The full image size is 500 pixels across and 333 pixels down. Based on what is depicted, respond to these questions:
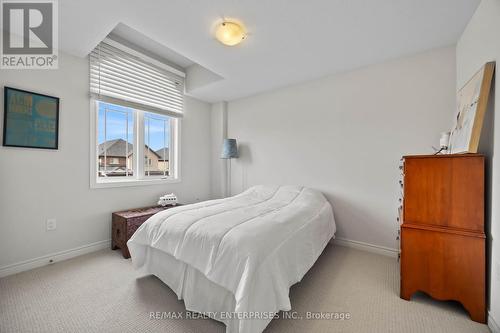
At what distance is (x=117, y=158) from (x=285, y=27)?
2694mm

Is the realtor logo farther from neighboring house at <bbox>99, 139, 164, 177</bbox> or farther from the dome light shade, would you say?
the dome light shade

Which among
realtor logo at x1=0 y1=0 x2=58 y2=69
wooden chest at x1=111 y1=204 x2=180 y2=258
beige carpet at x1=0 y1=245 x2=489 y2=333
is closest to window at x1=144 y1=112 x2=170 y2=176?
wooden chest at x1=111 y1=204 x2=180 y2=258

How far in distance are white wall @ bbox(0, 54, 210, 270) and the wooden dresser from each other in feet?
10.7

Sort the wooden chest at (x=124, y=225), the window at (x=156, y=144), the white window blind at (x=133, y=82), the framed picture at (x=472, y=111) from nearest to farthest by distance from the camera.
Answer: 1. the framed picture at (x=472, y=111)
2. the wooden chest at (x=124, y=225)
3. the white window blind at (x=133, y=82)
4. the window at (x=156, y=144)

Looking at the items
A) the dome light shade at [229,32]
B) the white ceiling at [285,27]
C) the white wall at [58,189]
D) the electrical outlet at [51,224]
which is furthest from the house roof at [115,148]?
the dome light shade at [229,32]

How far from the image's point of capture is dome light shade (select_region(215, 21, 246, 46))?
6.28ft

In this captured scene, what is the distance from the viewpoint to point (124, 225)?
2.50 meters

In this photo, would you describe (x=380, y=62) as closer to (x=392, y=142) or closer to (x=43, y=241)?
(x=392, y=142)

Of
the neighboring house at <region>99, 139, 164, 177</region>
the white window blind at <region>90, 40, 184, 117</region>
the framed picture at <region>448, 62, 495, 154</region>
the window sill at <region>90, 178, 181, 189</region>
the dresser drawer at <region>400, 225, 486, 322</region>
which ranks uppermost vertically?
the white window blind at <region>90, 40, 184, 117</region>

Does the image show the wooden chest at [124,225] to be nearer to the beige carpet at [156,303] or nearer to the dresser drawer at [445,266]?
the beige carpet at [156,303]

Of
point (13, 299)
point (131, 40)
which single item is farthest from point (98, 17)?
point (13, 299)

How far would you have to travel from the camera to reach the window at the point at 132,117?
266 centimetres

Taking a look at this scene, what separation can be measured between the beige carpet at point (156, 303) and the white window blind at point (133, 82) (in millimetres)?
2068

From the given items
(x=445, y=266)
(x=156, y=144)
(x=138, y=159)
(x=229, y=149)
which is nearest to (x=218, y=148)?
(x=229, y=149)
